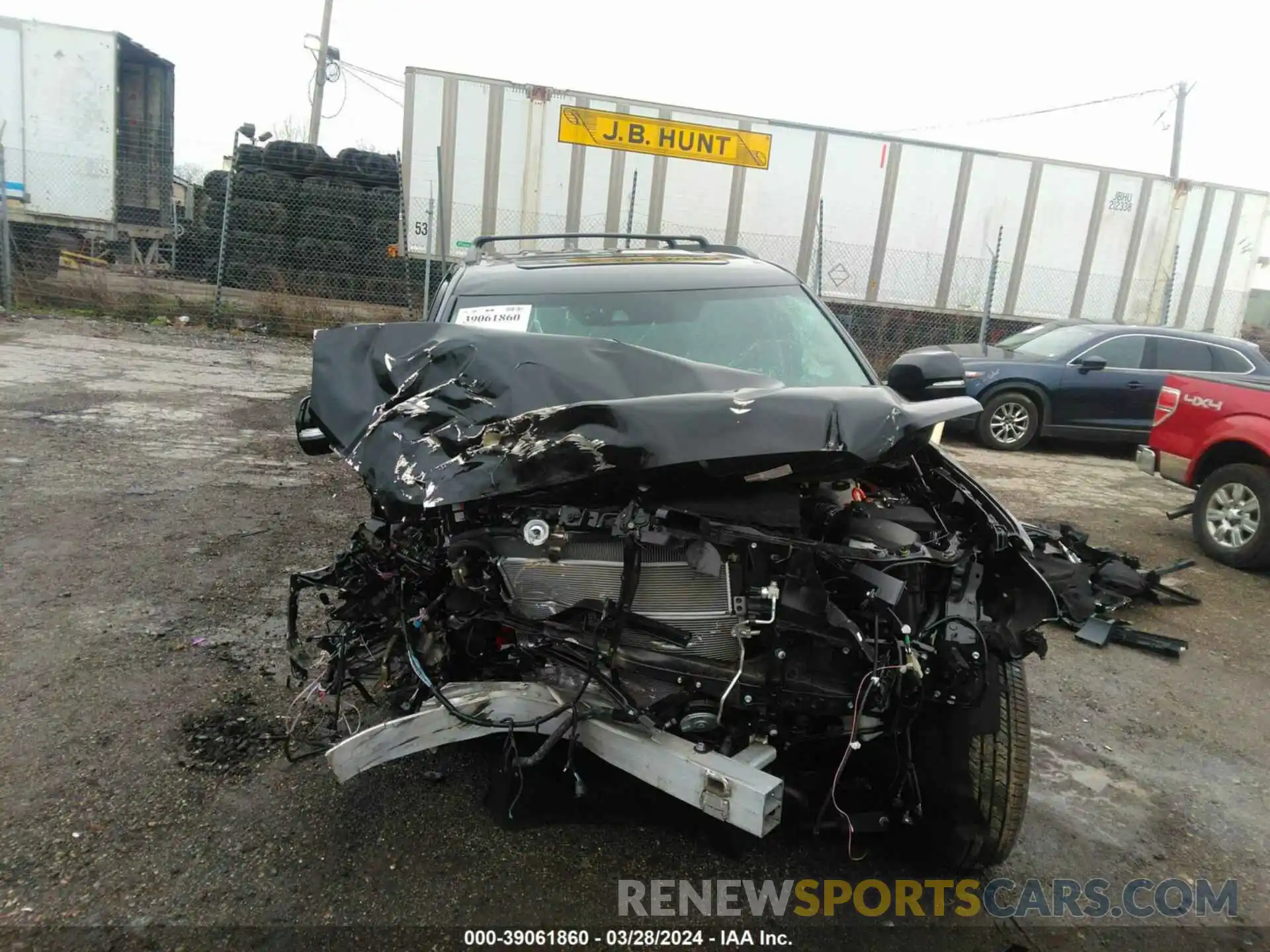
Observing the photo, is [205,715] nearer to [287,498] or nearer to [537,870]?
[537,870]

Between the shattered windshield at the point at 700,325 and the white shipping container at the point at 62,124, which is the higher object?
the white shipping container at the point at 62,124

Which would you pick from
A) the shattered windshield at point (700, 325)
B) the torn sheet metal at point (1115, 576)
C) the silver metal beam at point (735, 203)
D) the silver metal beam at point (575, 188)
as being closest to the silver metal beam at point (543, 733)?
the shattered windshield at point (700, 325)

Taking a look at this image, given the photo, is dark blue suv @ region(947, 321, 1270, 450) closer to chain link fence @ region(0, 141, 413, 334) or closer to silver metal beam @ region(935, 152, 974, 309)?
silver metal beam @ region(935, 152, 974, 309)

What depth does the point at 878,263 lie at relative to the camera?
13.4 metres

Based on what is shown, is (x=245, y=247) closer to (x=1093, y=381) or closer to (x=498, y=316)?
(x=498, y=316)

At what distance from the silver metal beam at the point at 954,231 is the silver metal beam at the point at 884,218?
101cm

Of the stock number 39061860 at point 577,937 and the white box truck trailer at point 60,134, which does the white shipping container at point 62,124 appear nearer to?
the white box truck trailer at point 60,134

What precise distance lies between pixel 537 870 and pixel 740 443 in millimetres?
1436

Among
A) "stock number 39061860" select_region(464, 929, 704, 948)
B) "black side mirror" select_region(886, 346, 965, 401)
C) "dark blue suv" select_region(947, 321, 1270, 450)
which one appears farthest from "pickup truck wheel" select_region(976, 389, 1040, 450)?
"stock number 39061860" select_region(464, 929, 704, 948)

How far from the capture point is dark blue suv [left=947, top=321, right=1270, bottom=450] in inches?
377

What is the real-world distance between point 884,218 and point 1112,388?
5027 millimetres

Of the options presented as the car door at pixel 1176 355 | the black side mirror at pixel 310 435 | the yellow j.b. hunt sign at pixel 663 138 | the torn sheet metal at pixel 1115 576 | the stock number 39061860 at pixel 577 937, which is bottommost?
the stock number 39061860 at pixel 577 937

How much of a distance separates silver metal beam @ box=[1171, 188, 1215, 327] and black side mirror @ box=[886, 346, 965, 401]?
13.4 meters

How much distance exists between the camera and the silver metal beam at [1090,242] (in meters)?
13.6
